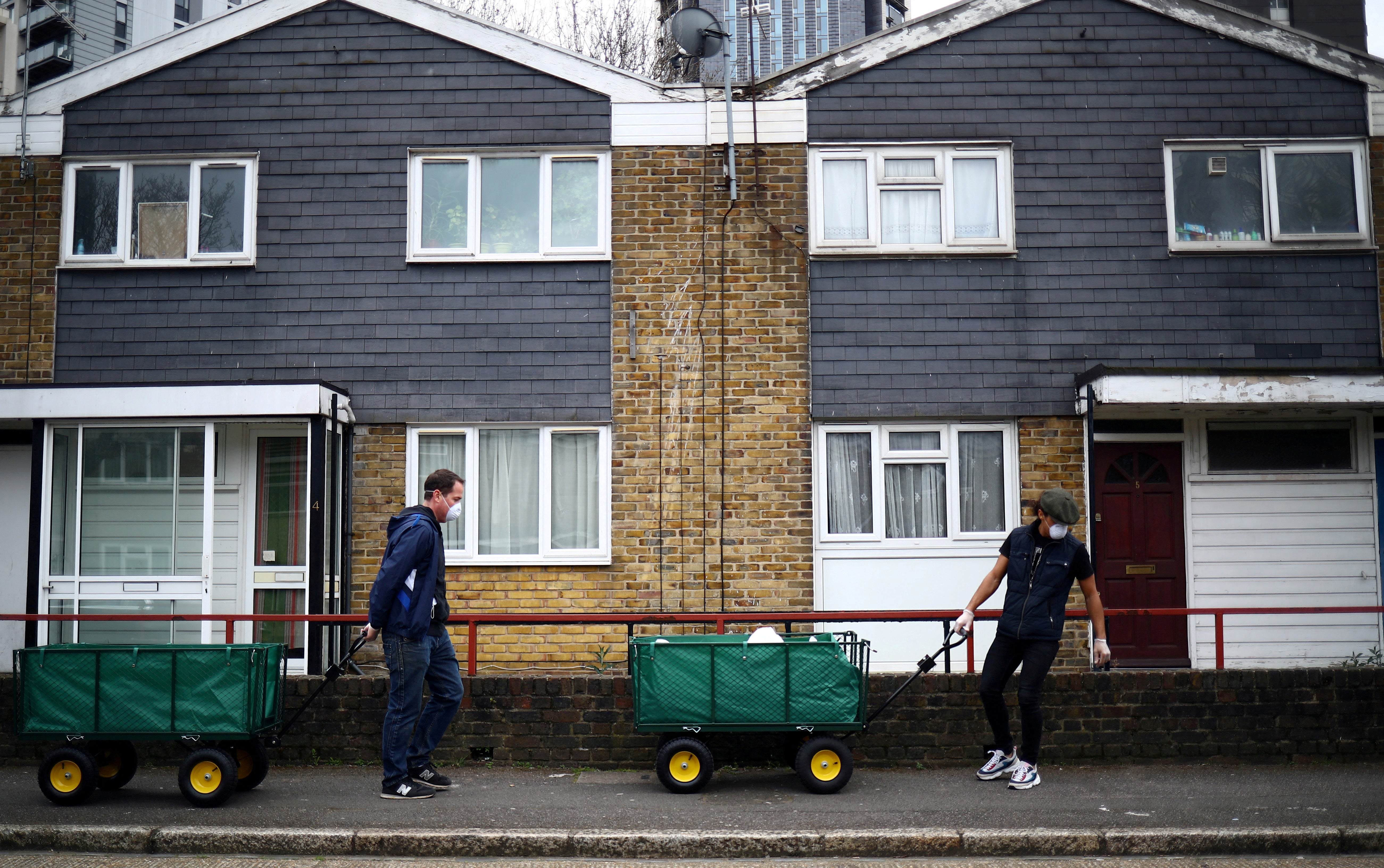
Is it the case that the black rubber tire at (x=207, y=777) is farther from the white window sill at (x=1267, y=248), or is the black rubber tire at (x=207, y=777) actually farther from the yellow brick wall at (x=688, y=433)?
the white window sill at (x=1267, y=248)

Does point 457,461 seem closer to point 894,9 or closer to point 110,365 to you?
point 110,365

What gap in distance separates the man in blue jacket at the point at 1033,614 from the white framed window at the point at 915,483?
3.60 m

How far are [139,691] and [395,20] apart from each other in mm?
7110

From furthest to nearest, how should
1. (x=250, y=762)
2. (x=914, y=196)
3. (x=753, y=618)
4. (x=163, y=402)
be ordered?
(x=914, y=196) < (x=163, y=402) < (x=753, y=618) < (x=250, y=762)

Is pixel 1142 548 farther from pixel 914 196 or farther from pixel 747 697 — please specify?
pixel 747 697

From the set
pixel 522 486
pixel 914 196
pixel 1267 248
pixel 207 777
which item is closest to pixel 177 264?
pixel 522 486

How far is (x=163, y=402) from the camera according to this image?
384 inches

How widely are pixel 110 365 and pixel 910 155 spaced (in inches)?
312

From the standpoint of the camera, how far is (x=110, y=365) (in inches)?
438

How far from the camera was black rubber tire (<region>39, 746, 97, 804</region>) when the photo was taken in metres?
6.84

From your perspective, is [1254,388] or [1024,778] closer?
[1024,778]

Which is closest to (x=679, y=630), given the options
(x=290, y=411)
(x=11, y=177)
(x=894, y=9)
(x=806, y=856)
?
(x=290, y=411)

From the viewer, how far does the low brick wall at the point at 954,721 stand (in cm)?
800

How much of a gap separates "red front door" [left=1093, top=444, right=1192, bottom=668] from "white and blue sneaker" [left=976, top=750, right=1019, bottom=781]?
3973 millimetres
